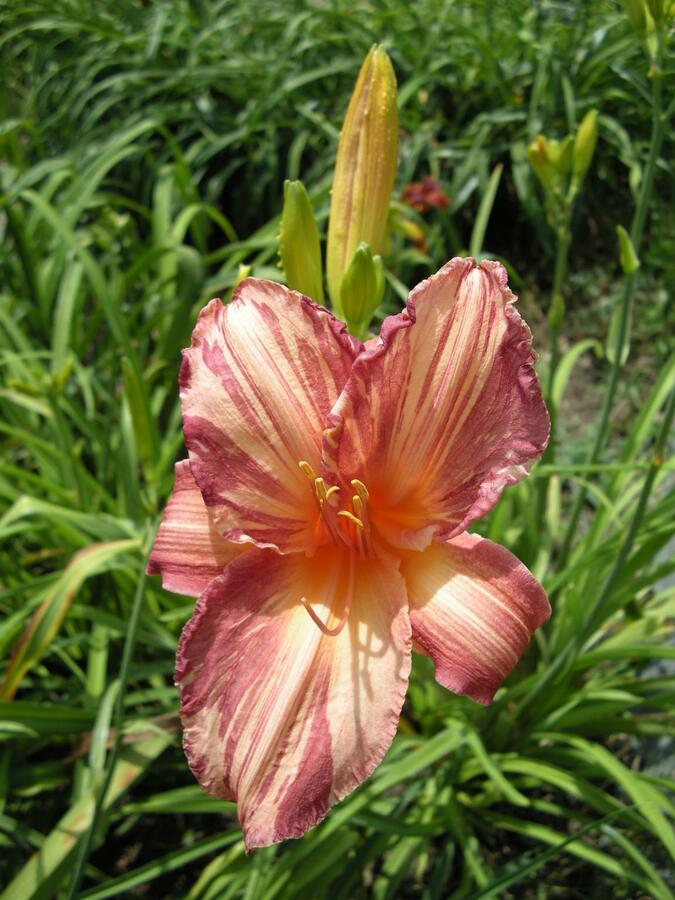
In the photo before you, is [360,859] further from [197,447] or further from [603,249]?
[603,249]

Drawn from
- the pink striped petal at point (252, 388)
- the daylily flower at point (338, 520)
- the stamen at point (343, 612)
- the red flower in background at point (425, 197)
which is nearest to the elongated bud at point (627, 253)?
the daylily flower at point (338, 520)

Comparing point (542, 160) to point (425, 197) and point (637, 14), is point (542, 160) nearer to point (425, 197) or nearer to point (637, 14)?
point (637, 14)

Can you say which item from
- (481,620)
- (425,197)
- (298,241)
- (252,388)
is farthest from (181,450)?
(481,620)

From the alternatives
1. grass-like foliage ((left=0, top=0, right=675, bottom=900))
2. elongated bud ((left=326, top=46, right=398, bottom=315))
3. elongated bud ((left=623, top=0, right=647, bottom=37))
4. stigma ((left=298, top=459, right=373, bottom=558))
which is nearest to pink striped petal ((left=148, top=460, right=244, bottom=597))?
stigma ((left=298, top=459, right=373, bottom=558))

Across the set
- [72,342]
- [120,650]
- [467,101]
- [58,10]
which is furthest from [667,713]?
[58,10]

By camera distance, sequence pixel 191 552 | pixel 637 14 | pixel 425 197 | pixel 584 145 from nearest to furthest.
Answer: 1. pixel 191 552
2. pixel 637 14
3. pixel 584 145
4. pixel 425 197

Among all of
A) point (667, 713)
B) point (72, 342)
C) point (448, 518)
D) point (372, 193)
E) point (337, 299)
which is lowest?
point (667, 713)

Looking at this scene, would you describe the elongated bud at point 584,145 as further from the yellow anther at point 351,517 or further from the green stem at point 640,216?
the yellow anther at point 351,517
